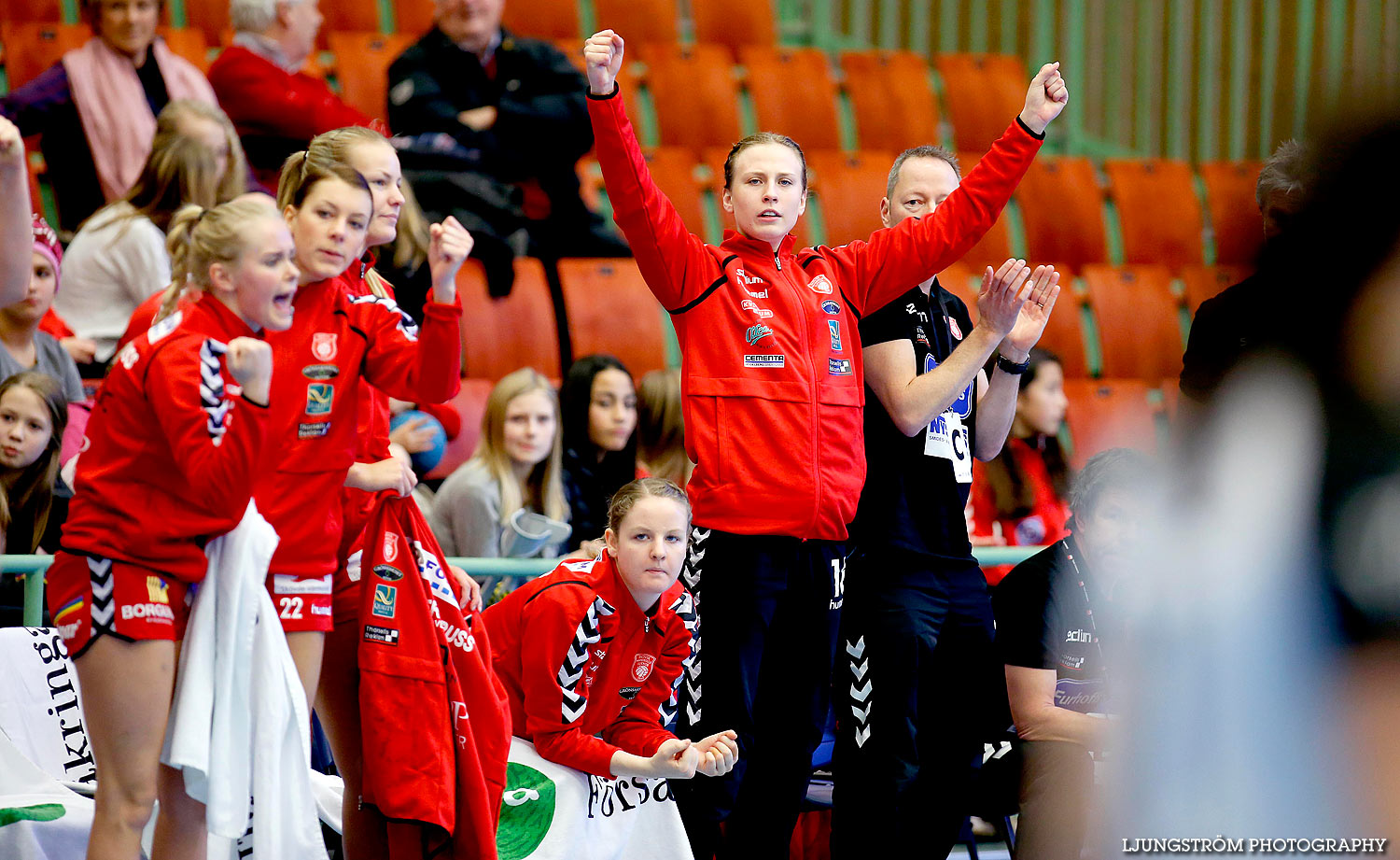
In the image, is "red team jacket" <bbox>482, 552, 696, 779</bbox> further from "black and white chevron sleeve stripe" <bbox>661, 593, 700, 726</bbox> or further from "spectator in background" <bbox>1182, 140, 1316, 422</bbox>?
"spectator in background" <bbox>1182, 140, 1316, 422</bbox>

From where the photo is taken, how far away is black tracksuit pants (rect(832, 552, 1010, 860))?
127 inches

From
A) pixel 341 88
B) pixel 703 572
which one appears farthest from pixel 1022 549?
pixel 341 88

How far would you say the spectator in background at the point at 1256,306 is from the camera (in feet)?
4.25

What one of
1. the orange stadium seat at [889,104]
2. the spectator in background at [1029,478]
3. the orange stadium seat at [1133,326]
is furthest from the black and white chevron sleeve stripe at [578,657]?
the orange stadium seat at [889,104]

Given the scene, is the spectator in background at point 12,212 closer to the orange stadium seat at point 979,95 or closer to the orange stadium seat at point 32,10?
the orange stadium seat at point 32,10

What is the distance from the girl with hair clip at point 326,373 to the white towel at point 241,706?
0.12 meters

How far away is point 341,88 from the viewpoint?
6.43 m

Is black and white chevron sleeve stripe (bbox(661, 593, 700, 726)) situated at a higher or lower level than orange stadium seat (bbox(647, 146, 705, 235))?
lower

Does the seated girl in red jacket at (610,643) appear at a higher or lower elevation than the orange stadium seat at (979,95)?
lower

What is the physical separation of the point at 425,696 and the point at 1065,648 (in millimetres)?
1658

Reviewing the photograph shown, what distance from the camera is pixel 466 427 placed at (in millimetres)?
5125

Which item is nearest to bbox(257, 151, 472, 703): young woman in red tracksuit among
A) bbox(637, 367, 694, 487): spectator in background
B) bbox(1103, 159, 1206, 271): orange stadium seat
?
bbox(637, 367, 694, 487): spectator in background

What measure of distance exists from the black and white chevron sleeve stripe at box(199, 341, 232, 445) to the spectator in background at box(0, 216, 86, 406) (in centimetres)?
193

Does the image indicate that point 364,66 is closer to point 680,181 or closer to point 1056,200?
point 680,181
